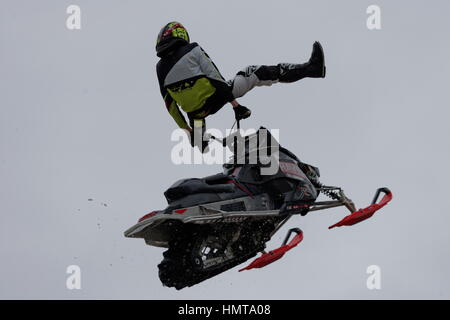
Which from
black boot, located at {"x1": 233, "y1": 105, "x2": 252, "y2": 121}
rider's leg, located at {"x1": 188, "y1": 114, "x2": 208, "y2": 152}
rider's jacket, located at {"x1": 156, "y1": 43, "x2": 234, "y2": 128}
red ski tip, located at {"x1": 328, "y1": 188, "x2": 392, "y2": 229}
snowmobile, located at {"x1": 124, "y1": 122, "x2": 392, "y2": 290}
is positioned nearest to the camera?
snowmobile, located at {"x1": 124, "y1": 122, "x2": 392, "y2": 290}

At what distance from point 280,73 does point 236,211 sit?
234cm

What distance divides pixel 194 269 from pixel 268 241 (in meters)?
1.55

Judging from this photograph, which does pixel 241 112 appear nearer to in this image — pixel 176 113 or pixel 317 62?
pixel 176 113

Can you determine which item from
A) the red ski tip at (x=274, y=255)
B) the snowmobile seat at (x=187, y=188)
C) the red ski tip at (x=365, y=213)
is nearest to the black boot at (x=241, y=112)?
the snowmobile seat at (x=187, y=188)

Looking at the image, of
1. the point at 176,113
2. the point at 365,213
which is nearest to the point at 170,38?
the point at 176,113

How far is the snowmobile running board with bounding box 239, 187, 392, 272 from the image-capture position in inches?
481

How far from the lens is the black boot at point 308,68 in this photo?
13.1 meters

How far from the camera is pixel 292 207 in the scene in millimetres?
12664

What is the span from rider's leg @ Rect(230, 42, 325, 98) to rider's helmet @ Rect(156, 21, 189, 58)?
983 millimetres

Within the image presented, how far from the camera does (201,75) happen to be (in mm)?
12516

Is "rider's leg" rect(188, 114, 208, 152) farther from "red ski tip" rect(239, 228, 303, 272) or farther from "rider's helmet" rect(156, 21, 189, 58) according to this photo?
"red ski tip" rect(239, 228, 303, 272)

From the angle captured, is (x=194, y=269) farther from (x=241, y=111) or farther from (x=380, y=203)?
Answer: (x=380, y=203)

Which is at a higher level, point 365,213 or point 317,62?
point 317,62

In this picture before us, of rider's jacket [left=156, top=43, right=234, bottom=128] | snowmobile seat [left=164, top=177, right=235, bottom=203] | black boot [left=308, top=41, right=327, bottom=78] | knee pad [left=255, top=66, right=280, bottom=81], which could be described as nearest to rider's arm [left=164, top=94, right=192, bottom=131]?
rider's jacket [left=156, top=43, right=234, bottom=128]
